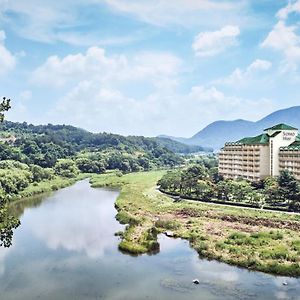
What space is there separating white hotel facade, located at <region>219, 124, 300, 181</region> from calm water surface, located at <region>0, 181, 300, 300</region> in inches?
1241

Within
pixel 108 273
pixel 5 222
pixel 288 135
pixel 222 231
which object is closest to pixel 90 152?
pixel 288 135

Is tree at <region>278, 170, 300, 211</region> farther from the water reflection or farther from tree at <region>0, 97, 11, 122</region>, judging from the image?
tree at <region>0, 97, 11, 122</region>

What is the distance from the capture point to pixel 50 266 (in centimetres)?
2842

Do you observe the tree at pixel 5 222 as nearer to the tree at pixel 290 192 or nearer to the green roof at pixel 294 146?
the tree at pixel 290 192

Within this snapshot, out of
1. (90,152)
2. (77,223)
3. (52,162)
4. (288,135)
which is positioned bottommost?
(77,223)

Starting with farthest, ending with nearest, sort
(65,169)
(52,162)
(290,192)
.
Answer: (52,162)
(65,169)
(290,192)

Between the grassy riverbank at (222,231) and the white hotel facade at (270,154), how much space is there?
53.1ft

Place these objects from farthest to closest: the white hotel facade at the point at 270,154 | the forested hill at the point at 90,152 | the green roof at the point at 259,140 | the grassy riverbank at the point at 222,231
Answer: the forested hill at the point at 90,152 → the green roof at the point at 259,140 → the white hotel facade at the point at 270,154 → the grassy riverbank at the point at 222,231

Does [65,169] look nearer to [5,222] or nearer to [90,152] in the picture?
[90,152]

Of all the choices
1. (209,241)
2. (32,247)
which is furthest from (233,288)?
(32,247)

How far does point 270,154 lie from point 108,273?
43001 millimetres

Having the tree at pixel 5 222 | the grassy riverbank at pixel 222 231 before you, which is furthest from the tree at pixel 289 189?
the tree at pixel 5 222

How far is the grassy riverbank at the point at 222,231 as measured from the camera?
28406 mm

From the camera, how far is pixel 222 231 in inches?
1442
